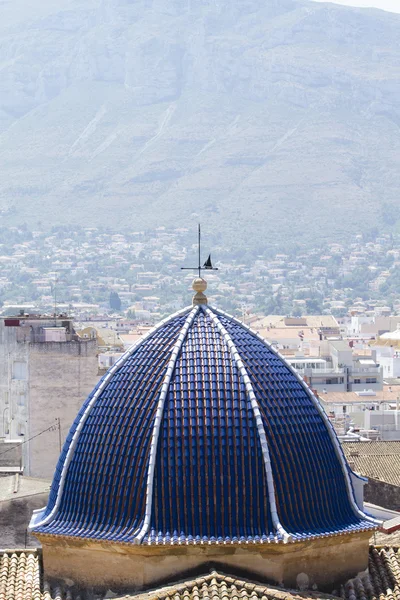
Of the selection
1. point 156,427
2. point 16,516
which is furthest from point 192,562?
point 16,516

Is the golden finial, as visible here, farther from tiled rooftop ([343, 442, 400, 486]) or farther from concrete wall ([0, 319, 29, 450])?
concrete wall ([0, 319, 29, 450])

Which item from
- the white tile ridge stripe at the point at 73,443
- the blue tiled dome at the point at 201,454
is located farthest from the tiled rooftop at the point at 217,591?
the white tile ridge stripe at the point at 73,443

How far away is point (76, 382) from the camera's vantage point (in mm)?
48156

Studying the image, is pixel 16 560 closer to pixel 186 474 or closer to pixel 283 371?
pixel 186 474

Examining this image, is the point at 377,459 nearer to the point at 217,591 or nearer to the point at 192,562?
the point at 192,562

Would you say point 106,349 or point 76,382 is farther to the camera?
point 106,349

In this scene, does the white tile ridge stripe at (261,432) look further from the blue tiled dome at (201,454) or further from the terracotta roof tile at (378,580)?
the terracotta roof tile at (378,580)

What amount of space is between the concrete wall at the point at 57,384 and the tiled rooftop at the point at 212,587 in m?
22.2

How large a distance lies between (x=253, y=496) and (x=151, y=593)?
1.85m

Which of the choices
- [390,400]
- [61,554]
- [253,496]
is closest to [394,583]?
Result: [253,496]

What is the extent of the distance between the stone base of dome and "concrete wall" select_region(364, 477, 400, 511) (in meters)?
20.2

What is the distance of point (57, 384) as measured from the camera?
159 ft

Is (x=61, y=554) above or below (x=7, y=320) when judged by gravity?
below

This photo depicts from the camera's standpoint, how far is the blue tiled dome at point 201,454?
900 inches
